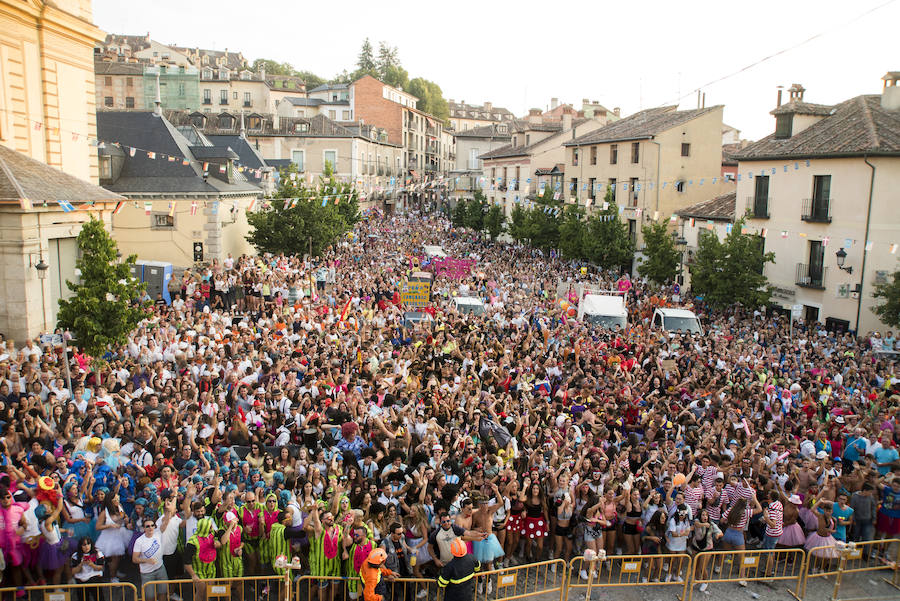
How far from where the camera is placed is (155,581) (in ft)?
23.9

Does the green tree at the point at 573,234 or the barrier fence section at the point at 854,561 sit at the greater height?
the green tree at the point at 573,234

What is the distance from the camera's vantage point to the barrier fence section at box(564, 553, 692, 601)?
8453 millimetres

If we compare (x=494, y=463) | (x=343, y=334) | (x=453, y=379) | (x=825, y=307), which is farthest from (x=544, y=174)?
(x=494, y=463)

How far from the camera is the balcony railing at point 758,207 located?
1045 inches

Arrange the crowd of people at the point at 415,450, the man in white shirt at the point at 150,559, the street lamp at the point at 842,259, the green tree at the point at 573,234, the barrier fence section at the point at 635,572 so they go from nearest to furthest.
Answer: the man in white shirt at the point at 150,559 → the crowd of people at the point at 415,450 → the barrier fence section at the point at 635,572 → the street lamp at the point at 842,259 → the green tree at the point at 573,234

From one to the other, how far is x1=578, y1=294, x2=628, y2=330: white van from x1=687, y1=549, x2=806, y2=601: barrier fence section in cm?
1102

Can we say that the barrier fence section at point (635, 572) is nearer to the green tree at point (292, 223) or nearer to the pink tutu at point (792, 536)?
the pink tutu at point (792, 536)

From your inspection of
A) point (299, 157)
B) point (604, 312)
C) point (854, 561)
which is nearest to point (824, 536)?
point (854, 561)

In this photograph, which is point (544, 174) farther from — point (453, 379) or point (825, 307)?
point (453, 379)

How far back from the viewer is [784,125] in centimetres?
2703

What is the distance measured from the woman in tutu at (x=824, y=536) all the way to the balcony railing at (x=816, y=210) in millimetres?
17390

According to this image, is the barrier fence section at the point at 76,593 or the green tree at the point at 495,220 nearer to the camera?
the barrier fence section at the point at 76,593

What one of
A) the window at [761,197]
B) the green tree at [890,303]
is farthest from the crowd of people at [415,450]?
the window at [761,197]

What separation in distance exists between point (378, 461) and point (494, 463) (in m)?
1.61
